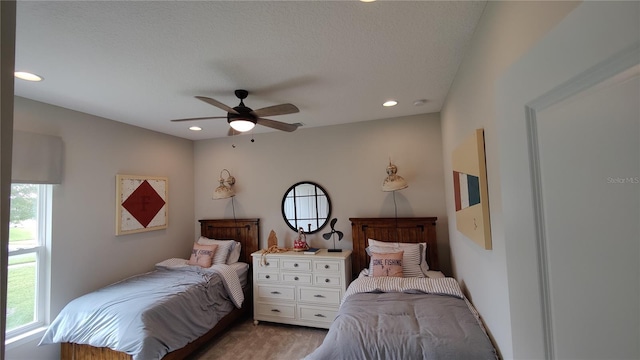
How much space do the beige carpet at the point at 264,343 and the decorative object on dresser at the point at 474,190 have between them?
203cm

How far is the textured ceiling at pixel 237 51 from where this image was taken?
1.37 m

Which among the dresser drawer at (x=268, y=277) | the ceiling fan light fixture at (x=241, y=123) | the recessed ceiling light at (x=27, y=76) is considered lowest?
the dresser drawer at (x=268, y=277)

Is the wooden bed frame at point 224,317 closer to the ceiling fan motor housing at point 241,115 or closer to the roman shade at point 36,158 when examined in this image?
the roman shade at point 36,158

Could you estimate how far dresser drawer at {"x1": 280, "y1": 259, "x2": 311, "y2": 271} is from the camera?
10.5 ft

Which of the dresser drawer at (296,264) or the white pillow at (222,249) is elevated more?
the white pillow at (222,249)

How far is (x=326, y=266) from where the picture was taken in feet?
10.3

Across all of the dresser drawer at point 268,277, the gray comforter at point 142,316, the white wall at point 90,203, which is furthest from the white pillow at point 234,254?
the white wall at point 90,203

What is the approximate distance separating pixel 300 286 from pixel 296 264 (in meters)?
0.26

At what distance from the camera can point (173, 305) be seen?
2480 millimetres

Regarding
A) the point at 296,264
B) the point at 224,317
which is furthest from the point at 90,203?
the point at 296,264

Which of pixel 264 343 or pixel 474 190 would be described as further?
pixel 264 343

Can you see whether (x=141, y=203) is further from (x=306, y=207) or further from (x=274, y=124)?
(x=274, y=124)

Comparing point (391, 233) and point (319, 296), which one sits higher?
point (391, 233)

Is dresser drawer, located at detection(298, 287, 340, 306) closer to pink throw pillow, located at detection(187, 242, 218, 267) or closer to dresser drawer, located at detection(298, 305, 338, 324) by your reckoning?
dresser drawer, located at detection(298, 305, 338, 324)
